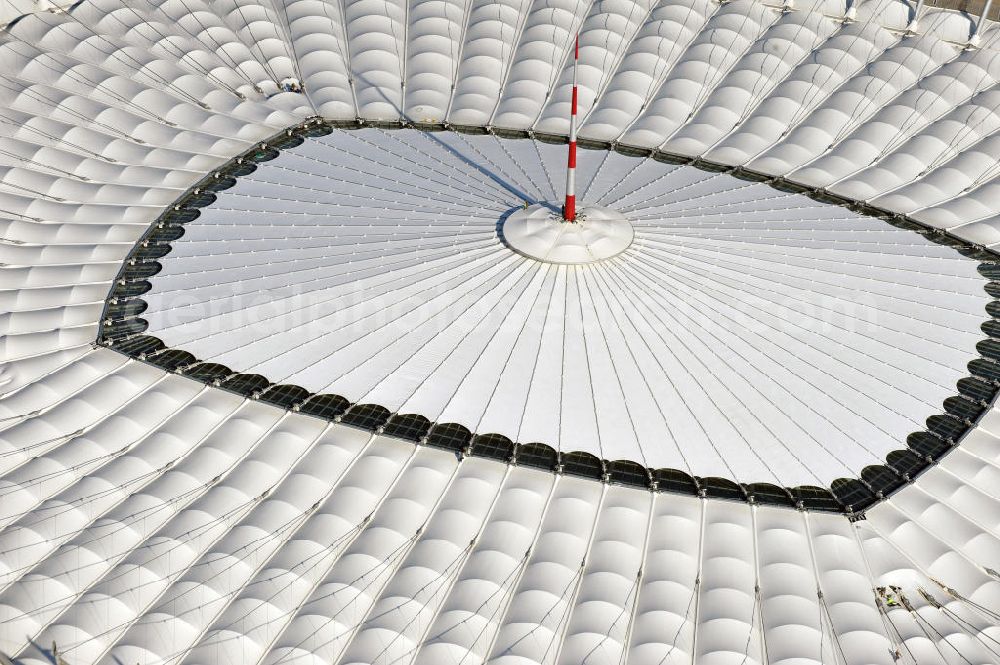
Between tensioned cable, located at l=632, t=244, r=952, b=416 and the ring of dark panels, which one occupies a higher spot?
tensioned cable, located at l=632, t=244, r=952, b=416

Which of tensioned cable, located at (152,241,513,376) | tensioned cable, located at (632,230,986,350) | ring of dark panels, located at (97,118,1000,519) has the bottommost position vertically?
ring of dark panels, located at (97,118,1000,519)

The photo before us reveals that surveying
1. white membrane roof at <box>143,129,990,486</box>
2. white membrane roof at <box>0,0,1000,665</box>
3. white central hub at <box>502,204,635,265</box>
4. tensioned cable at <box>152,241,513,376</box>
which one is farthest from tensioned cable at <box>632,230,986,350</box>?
tensioned cable at <box>152,241,513,376</box>

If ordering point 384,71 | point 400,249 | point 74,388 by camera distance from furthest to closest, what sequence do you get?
point 384,71
point 400,249
point 74,388

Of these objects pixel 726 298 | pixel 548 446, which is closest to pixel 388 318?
pixel 548 446

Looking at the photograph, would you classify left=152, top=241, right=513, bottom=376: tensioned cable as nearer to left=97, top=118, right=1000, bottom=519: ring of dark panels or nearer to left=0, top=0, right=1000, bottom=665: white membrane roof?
left=0, top=0, right=1000, bottom=665: white membrane roof

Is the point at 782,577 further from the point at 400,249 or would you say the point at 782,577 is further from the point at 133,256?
the point at 133,256

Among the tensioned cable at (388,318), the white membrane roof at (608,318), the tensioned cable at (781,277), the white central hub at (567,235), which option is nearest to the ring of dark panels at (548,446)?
the white membrane roof at (608,318)

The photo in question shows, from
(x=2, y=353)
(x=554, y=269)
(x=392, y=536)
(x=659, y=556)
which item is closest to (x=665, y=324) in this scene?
(x=554, y=269)
